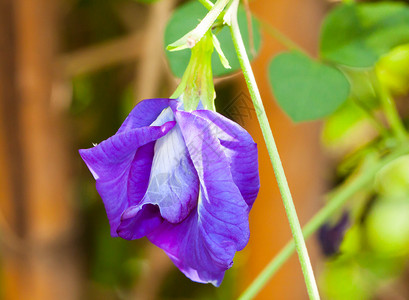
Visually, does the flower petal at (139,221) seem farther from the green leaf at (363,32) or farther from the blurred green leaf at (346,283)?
the blurred green leaf at (346,283)

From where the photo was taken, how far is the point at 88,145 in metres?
1.69

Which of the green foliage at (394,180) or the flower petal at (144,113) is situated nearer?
the flower petal at (144,113)

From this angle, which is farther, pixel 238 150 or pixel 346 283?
pixel 346 283

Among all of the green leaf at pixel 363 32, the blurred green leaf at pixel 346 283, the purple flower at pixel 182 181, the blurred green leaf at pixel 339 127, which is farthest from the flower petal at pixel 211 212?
the blurred green leaf at pixel 346 283

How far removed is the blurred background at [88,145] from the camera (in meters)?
1.12

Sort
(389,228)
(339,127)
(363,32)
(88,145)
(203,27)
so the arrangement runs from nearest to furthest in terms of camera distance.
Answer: (203,27) < (363,32) < (389,228) < (339,127) < (88,145)

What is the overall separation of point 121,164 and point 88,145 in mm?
1238

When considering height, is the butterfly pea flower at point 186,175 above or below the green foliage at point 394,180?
above

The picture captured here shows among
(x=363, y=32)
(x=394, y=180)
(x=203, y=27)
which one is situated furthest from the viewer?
(x=394, y=180)

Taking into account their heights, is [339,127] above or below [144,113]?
below

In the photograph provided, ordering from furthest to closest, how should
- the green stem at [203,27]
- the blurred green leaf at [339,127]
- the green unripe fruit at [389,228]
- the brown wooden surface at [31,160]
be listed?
the blurred green leaf at [339,127], the green unripe fruit at [389,228], the brown wooden surface at [31,160], the green stem at [203,27]

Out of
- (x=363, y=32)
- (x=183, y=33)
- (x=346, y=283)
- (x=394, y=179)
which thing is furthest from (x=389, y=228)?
(x=183, y=33)

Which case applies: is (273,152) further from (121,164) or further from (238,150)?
(121,164)

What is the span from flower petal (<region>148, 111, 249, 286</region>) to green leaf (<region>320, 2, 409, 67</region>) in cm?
36
